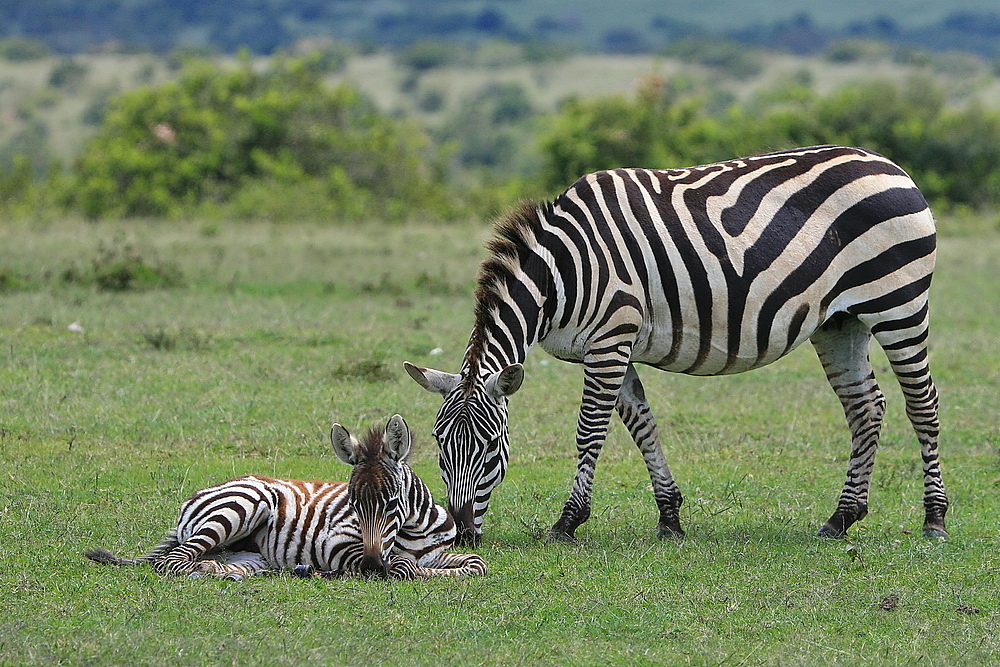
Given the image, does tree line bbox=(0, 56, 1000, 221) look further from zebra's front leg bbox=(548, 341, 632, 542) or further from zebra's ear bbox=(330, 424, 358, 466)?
zebra's ear bbox=(330, 424, 358, 466)

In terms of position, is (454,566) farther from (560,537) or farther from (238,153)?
(238,153)

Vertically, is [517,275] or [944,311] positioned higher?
[517,275]

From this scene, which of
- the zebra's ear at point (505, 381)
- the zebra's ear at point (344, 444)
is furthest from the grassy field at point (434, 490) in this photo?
the zebra's ear at point (505, 381)

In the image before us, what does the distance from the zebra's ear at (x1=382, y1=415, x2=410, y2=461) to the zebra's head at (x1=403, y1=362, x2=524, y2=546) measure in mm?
635


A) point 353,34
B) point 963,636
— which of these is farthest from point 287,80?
point 353,34

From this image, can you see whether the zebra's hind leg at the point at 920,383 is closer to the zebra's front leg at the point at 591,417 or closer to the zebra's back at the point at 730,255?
the zebra's back at the point at 730,255

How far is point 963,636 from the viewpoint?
6.30 metres

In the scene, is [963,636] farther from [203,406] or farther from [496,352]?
[203,406]

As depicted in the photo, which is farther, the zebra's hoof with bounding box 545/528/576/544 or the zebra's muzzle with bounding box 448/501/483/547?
the zebra's hoof with bounding box 545/528/576/544

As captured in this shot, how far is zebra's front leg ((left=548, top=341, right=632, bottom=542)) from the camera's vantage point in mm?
7879

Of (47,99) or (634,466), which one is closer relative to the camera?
(634,466)

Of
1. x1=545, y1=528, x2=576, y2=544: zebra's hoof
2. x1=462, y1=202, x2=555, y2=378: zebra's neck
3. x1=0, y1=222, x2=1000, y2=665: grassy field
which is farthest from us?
x1=545, y1=528, x2=576, y2=544: zebra's hoof

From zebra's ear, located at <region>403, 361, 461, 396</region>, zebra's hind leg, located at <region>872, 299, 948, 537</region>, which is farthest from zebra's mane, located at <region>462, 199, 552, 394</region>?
zebra's hind leg, located at <region>872, 299, 948, 537</region>

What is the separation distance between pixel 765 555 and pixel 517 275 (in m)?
2.29
